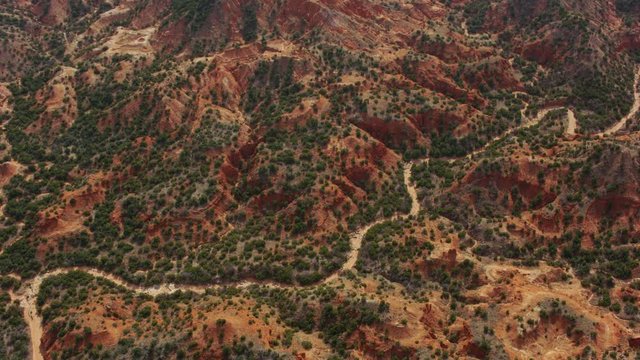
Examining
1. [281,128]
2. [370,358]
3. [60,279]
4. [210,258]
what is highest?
[281,128]

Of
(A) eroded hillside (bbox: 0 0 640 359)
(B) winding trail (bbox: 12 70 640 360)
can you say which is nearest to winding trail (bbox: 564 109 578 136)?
(A) eroded hillside (bbox: 0 0 640 359)

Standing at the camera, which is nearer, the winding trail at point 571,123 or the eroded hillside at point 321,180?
the eroded hillside at point 321,180

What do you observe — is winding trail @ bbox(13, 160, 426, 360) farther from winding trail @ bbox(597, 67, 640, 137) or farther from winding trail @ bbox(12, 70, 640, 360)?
winding trail @ bbox(597, 67, 640, 137)

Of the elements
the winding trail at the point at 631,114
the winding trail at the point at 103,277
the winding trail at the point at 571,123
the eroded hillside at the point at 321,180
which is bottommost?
the winding trail at the point at 103,277

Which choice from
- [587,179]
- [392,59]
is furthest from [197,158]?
[587,179]

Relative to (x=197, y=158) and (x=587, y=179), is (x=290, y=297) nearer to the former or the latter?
(x=197, y=158)

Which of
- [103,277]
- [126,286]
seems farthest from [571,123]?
[103,277]

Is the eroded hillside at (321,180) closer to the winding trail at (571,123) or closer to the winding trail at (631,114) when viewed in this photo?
the winding trail at (571,123)

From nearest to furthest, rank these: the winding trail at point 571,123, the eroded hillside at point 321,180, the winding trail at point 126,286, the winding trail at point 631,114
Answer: the eroded hillside at point 321,180 → the winding trail at point 126,286 → the winding trail at point 571,123 → the winding trail at point 631,114

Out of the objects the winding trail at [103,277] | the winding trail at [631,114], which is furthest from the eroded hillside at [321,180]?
the winding trail at [631,114]

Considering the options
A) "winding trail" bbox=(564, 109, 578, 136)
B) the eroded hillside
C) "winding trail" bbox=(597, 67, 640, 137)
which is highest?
"winding trail" bbox=(597, 67, 640, 137)

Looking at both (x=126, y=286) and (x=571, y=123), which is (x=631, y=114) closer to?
(x=571, y=123)
